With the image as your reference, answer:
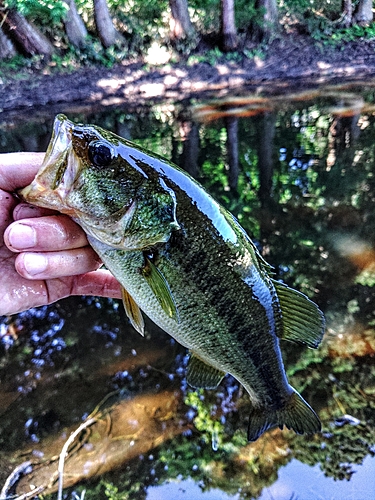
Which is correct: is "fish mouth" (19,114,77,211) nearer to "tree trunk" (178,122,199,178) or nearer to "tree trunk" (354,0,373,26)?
"tree trunk" (178,122,199,178)

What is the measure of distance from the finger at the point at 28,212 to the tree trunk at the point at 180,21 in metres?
18.1

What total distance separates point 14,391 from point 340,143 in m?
7.84

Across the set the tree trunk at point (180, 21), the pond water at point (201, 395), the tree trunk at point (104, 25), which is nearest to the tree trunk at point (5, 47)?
the tree trunk at point (104, 25)

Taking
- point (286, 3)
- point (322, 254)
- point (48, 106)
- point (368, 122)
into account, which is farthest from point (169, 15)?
point (322, 254)

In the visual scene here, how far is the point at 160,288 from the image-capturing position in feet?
6.16

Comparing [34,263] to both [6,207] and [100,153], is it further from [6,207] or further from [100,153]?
[100,153]

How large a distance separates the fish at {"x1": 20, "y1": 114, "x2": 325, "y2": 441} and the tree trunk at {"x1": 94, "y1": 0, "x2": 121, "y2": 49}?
18068 millimetres

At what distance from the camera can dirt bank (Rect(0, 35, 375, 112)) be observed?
14.8 m

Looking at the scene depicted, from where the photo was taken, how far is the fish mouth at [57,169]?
1.73 meters

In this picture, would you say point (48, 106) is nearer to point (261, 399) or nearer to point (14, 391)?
point (14, 391)

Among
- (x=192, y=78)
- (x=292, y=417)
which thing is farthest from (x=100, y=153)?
(x=192, y=78)

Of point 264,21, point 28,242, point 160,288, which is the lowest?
point 264,21

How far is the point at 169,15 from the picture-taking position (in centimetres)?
1902

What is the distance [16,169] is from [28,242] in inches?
16.6
